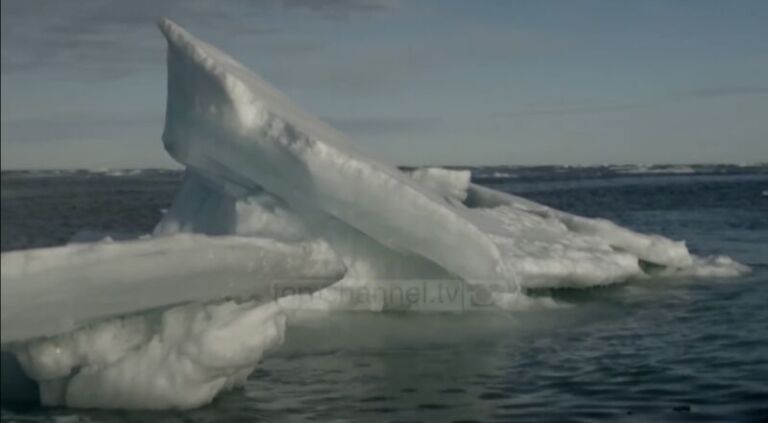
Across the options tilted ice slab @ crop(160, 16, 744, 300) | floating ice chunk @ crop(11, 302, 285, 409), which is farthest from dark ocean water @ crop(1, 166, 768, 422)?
tilted ice slab @ crop(160, 16, 744, 300)

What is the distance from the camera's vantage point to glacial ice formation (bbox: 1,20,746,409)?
7430 millimetres

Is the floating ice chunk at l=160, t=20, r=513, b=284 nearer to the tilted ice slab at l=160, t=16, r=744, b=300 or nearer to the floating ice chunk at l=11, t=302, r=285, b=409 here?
the tilted ice slab at l=160, t=16, r=744, b=300

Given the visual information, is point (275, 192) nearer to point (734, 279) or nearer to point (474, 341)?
point (474, 341)

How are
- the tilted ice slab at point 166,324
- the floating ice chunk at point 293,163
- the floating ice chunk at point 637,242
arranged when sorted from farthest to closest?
the floating ice chunk at point 637,242 < the floating ice chunk at point 293,163 < the tilted ice slab at point 166,324

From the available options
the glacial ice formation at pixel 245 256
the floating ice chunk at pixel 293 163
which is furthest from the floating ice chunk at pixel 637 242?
the floating ice chunk at pixel 293 163

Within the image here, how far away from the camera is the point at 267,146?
11.8 meters

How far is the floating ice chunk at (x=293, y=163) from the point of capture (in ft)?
38.3

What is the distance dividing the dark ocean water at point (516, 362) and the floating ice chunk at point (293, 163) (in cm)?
102

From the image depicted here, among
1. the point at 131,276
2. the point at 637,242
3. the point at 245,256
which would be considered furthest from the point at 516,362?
the point at 637,242

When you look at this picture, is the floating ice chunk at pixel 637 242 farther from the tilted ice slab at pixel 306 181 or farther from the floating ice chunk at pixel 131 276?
the floating ice chunk at pixel 131 276

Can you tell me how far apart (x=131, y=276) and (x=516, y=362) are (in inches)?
180

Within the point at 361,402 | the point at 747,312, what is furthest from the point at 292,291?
the point at 747,312

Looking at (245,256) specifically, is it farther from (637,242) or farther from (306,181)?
(637,242)

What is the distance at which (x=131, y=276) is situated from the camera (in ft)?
24.0
